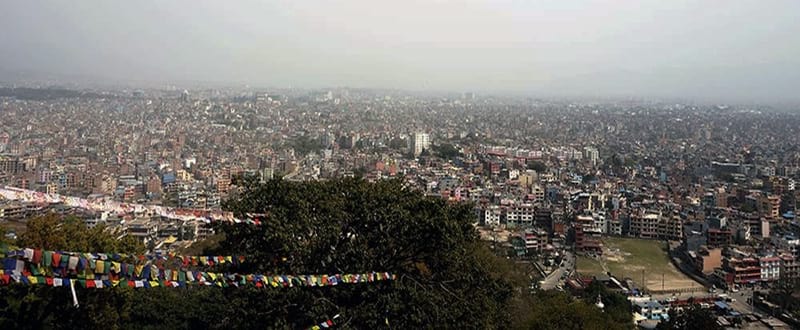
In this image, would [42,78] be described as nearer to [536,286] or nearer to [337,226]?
[536,286]

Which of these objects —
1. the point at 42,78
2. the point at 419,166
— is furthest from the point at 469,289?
the point at 42,78

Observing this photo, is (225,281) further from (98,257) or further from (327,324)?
(327,324)

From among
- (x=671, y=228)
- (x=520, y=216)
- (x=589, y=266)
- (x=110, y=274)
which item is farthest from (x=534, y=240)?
(x=110, y=274)

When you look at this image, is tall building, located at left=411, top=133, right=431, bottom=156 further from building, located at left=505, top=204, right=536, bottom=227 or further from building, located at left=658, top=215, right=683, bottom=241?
building, located at left=658, top=215, right=683, bottom=241

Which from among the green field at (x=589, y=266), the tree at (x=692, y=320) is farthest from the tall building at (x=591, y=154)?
the tree at (x=692, y=320)

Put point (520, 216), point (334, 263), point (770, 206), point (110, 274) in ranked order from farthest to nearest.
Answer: point (770, 206), point (520, 216), point (334, 263), point (110, 274)

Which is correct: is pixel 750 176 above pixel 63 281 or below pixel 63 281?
below

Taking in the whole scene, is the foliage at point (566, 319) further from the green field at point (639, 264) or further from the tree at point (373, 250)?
the green field at point (639, 264)

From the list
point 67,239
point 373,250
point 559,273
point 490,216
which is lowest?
point 559,273
